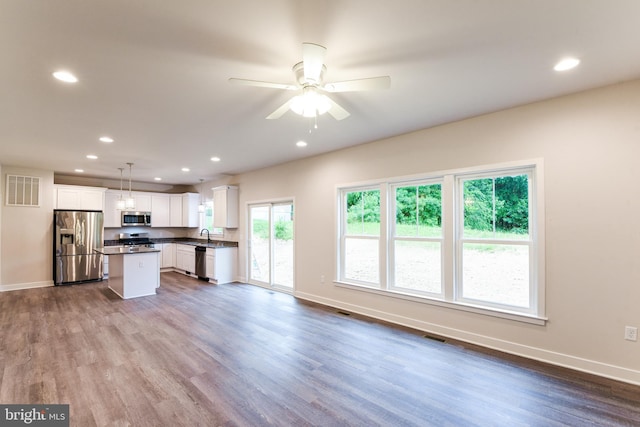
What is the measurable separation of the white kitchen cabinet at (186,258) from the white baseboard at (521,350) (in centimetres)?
510

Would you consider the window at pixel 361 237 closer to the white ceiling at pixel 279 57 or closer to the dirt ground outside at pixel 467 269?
the dirt ground outside at pixel 467 269

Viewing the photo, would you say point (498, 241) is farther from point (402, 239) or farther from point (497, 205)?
point (402, 239)

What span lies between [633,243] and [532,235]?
29.7 inches

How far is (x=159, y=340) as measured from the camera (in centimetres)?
360

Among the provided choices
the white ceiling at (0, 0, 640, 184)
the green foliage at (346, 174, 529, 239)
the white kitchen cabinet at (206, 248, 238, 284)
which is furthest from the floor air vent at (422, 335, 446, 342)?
the white kitchen cabinet at (206, 248, 238, 284)

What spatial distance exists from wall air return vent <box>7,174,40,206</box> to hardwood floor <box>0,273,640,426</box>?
A: 127 inches

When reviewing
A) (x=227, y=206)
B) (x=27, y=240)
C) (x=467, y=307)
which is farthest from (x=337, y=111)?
(x=27, y=240)

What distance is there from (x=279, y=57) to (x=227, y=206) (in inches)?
212

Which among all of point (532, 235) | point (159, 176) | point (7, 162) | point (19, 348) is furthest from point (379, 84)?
point (7, 162)

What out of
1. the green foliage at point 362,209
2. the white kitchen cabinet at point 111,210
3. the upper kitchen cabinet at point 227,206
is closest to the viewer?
the green foliage at point 362,209

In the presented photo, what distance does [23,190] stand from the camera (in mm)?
6367

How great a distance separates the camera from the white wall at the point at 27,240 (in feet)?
20.3

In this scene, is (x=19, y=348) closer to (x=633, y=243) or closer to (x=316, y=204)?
(x=316, y=204)

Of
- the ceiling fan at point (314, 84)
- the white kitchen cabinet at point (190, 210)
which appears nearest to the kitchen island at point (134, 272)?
the white kitchen cabinet at point (190, 210)
